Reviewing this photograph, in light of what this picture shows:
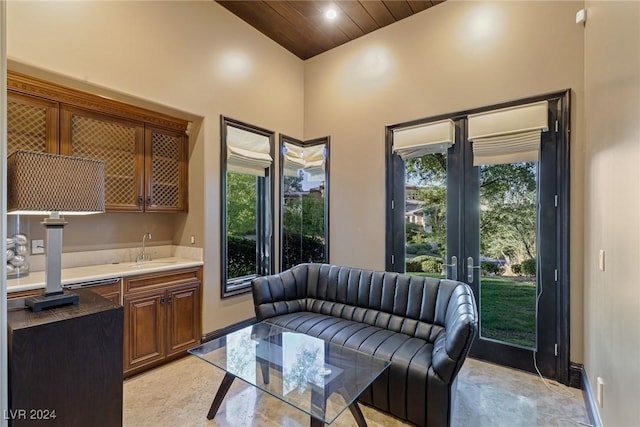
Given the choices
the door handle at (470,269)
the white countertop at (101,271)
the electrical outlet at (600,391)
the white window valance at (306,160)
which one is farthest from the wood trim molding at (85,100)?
the electrical outlet at (600,391)

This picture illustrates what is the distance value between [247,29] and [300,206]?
233 centimetres

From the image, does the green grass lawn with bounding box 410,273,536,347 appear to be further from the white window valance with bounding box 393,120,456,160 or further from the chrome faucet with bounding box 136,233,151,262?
the chrome faucet with bounding box 136,233,151,262

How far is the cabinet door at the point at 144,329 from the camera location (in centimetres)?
268

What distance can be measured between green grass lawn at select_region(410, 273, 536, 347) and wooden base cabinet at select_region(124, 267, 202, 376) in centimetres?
294

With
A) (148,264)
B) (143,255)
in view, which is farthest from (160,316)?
(143,255)

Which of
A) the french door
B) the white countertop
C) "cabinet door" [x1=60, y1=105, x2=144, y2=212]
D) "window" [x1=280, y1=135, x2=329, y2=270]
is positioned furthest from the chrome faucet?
the french door

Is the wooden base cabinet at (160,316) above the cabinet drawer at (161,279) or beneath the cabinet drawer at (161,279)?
beneath

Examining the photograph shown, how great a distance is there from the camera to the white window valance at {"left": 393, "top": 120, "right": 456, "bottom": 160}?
322 centimetres

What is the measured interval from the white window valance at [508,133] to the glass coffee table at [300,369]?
220cm

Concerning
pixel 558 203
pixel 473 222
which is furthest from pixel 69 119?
pixel 558 203

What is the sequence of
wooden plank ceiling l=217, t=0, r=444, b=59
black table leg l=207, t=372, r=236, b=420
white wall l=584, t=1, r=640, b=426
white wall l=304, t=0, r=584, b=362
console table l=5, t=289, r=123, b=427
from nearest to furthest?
console table l=5, t=289, r=123, b=427 → white wall l=584, t=1, r=640, b=426 → black table leg l=207, t=372, r=236, b=420 → white wall l=304, t=0, r=584, b=362 → wooden plank ceiling l=217, t=0, r=444, b=59

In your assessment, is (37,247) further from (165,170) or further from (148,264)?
(165,170)

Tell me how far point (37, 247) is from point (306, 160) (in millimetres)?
3074

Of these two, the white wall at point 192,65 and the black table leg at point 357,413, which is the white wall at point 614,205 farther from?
the white wall at point 192,65
